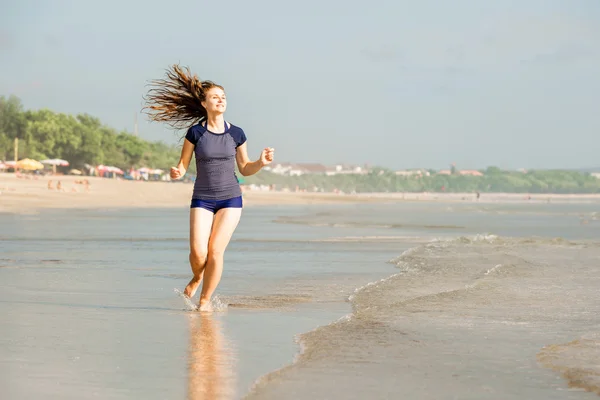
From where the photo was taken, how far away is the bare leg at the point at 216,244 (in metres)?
8.38

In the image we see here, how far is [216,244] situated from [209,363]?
2775 millimetres

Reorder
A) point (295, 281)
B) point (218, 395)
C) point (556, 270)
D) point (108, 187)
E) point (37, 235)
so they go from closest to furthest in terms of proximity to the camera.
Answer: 1. point (218, 395)
2. point (295, 281)
3. point (556, 270)
4. point (37, 235)
5. point (108, 187)

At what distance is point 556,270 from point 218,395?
28.4 ft

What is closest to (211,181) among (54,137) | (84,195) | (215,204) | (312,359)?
(215,204)

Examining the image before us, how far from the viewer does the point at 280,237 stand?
22.9 meters

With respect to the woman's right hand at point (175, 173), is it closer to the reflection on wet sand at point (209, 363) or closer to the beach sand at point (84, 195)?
the reflection on wet sand at point (209, 363)

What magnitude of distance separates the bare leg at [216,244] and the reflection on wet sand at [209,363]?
2.44 ft

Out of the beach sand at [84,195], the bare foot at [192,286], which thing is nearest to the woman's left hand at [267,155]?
the bare foot at [192,286]

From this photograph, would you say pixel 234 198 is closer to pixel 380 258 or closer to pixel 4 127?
pixel 380 258

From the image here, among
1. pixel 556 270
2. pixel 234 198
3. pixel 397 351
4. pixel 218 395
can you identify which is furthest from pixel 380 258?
pixel 218 395

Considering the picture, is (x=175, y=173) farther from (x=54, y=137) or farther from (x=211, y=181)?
(x=54, y=137)

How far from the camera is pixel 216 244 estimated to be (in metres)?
8.42

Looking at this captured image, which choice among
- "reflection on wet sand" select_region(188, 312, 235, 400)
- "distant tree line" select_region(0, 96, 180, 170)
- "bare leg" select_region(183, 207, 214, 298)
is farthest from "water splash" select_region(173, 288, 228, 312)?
"distant tree line" select_region(0, 96, 180, 170)

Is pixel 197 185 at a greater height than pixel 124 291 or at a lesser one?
greater
